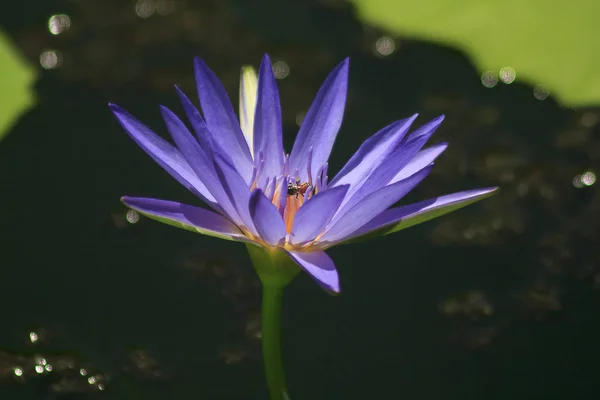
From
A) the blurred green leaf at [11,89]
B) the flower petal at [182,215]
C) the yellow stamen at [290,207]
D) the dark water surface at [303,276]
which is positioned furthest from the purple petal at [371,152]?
the blurred green leaf at [11,89]

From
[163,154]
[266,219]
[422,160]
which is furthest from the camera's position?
[422,160]

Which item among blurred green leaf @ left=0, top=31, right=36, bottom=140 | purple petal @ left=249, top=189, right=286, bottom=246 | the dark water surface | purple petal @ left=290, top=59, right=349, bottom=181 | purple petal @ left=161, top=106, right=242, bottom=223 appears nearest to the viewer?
purple petal @ left=249, top=189, right=286, bottom=246

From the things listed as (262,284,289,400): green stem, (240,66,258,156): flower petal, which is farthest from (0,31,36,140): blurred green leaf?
(262,284,289,400): green stem

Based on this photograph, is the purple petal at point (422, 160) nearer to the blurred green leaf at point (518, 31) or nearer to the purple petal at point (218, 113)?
the purple petal at point (218, 113)

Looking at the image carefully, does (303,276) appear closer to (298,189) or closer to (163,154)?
(298,189)

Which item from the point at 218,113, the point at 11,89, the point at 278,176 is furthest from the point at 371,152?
the point at 11,89

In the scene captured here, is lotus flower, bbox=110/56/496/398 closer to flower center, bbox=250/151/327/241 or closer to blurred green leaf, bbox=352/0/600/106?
flower center, bbox=250/151/327/241
